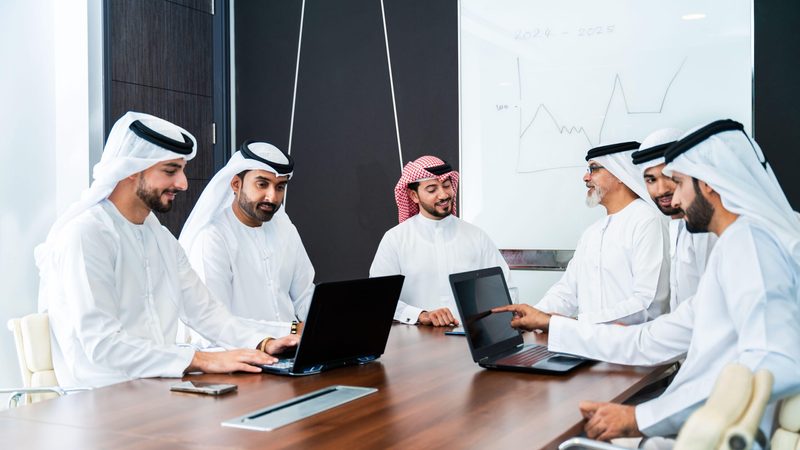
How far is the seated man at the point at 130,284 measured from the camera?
9.16ft

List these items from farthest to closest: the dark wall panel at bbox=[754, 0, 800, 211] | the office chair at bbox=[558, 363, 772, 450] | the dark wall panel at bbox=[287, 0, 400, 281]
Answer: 1. the dark wall panel at bbox=[287, 0, 400, 281]
2. the dark wall panel at bbox=[754, 0, 800, 211]
3. the office chair at bbox=[558, 363, 772, 450]

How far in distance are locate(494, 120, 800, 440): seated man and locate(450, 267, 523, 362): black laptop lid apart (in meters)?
0.66

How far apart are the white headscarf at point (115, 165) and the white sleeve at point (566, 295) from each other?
6.94 ft

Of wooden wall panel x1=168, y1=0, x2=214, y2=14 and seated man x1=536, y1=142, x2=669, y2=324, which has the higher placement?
wooden wall panel x1=168, y1=0, x2=214, y2=14

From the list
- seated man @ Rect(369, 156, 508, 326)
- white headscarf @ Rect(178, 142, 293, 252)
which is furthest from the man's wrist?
seated man @ Rect(369, 156, 508, 326)

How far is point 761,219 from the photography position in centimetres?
221

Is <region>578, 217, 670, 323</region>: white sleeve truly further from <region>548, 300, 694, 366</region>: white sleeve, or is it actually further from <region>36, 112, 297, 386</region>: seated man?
<region>36, 112, 297, 386</region>: seated man

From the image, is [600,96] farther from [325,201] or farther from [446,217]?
[325,201]

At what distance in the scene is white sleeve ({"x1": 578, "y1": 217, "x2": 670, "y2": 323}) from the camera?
3748mm

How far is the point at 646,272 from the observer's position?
3.88 meters

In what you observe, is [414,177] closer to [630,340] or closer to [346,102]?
[346,102]

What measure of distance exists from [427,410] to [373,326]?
0.72m

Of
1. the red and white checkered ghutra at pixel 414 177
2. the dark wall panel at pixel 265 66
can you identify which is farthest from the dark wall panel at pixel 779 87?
the dark wall panel at pixel 265 66

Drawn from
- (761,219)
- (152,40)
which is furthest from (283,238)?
(761,219)
